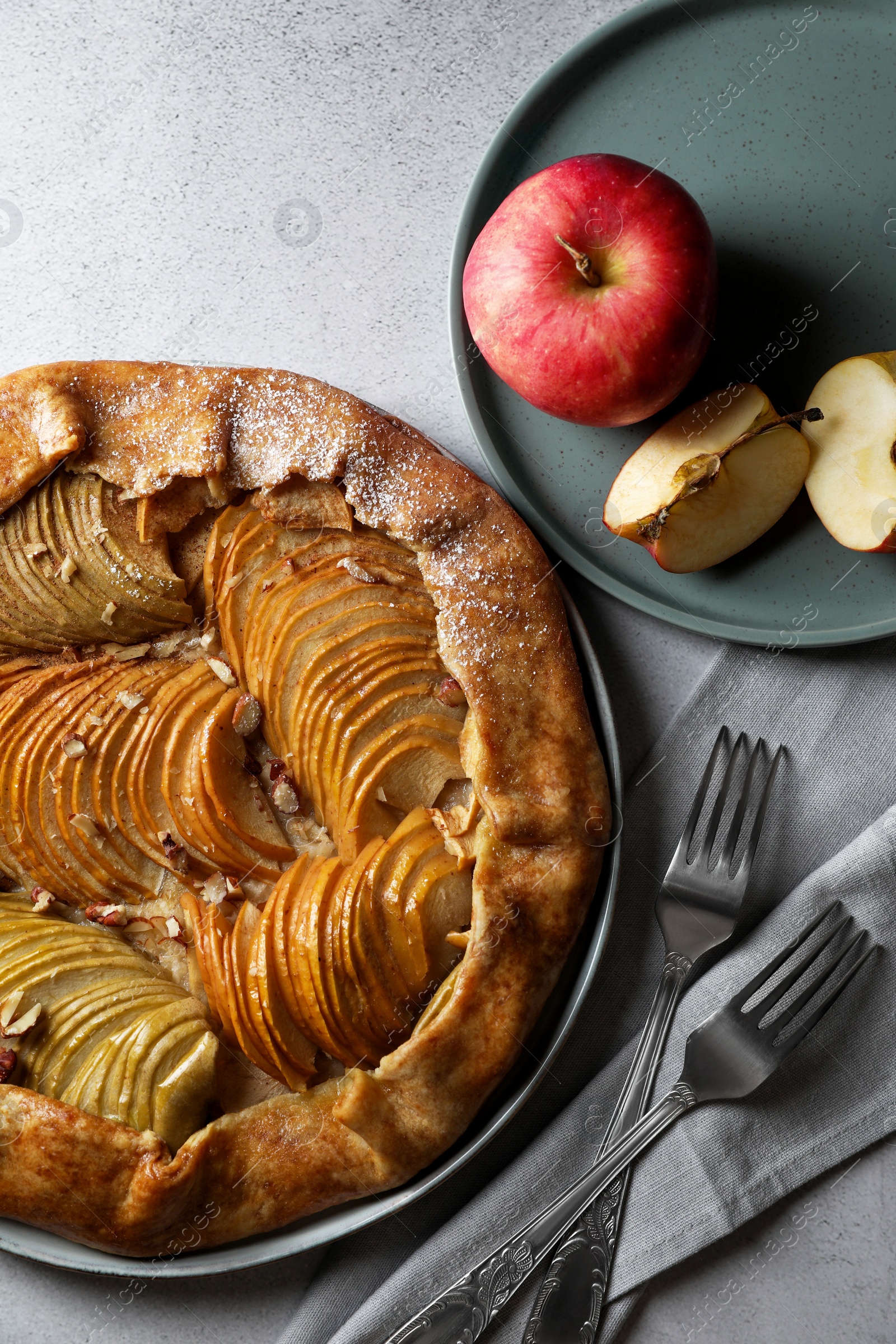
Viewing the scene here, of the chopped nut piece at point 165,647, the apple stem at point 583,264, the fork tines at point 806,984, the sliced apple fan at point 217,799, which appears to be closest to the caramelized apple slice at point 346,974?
the sliced apple fan at point 217,799

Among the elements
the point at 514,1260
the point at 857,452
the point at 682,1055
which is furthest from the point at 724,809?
the point at 514,1260

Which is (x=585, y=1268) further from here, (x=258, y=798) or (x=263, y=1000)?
(x=258, y=798)

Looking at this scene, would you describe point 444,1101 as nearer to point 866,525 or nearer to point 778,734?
point 778,734

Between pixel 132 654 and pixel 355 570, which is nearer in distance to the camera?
pixel 355 570

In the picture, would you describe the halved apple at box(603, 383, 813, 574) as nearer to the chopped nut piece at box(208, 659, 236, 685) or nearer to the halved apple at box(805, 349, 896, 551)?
the halved apple at box(805, 349, 896, 551)

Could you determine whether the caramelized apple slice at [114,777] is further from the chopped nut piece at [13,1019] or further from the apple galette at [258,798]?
the chopped nut piece at [13,1019]

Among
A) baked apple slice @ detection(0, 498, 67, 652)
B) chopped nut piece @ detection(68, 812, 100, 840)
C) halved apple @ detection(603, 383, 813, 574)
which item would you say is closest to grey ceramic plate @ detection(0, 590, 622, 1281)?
halved apple @ detection(603, 383, 813, 574)
